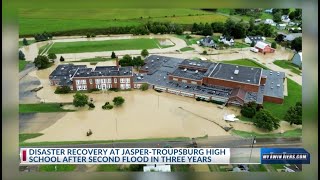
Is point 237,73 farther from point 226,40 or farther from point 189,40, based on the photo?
point 189,40

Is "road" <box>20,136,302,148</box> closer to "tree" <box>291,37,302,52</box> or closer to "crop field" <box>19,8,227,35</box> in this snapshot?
"tree" <box>291,37,302,52</box>

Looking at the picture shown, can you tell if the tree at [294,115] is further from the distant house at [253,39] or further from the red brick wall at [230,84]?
the distant house at [253,39]

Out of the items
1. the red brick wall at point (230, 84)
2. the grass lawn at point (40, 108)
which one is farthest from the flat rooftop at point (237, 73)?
the grass lawn at point (40, 108)

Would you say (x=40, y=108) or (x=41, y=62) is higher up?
(x=41, y=62)

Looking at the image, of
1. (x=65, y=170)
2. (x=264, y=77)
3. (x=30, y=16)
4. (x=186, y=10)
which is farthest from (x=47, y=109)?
(x=264, y=77)

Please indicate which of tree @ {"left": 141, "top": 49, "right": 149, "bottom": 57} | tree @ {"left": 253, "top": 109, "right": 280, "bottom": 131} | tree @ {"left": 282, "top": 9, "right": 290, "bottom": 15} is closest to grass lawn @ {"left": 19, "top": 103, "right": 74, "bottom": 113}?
tree @ {"left": 141, "top": 49, "right": 149, "bottom": 57}

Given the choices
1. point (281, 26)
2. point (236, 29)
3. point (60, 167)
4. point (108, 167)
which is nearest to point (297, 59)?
point (281, 26)
